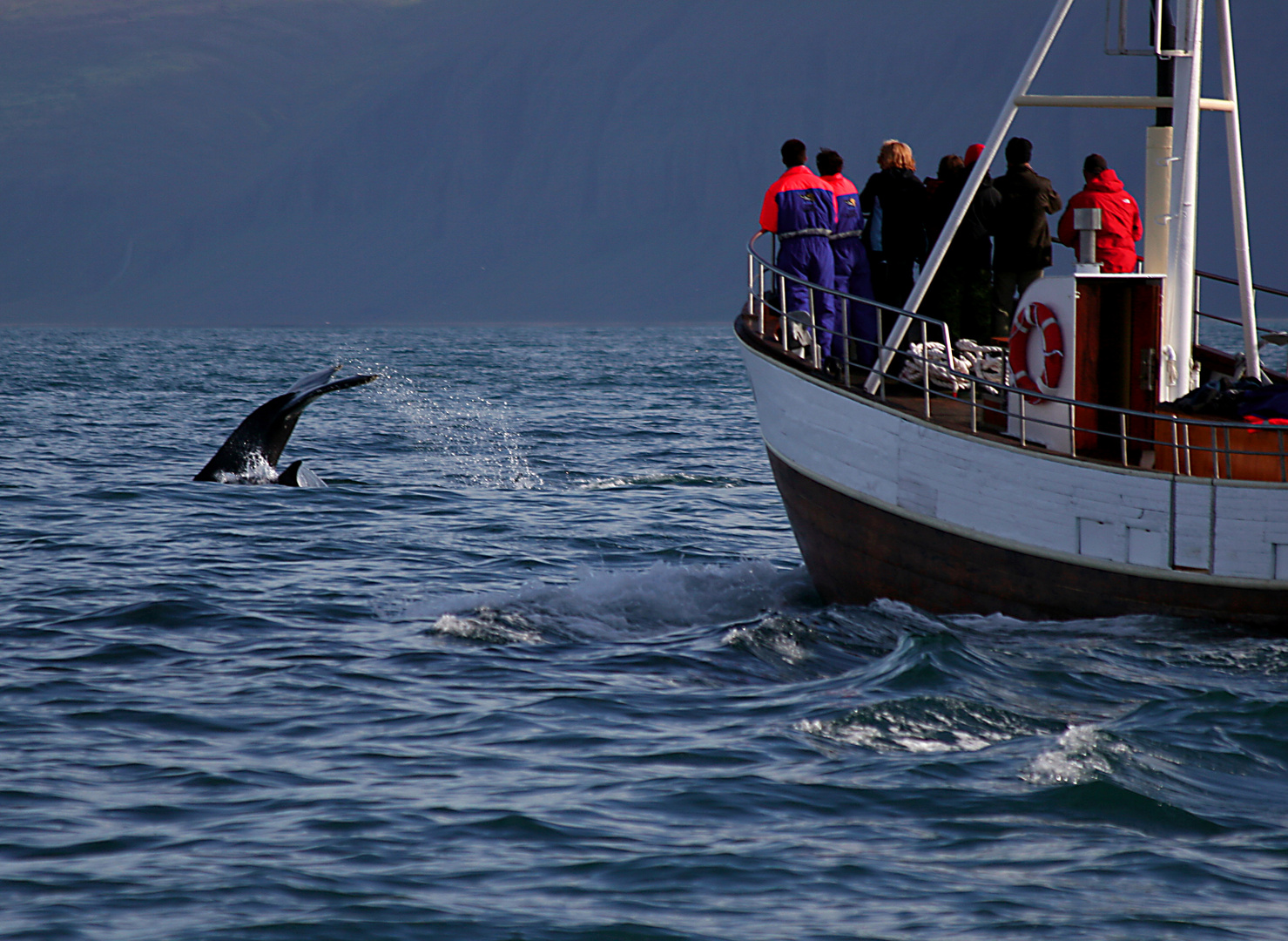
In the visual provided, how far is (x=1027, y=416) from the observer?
950 cm

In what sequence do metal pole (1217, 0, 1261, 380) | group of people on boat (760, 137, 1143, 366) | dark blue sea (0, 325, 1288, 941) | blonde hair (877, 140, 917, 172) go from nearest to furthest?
dark blue sea (0, 325, 1288, 941), metal pole (1217, 0, 1261, 380), group of people on boat (760, 137, 1143, 366), blonde hair (877, 140, 917, 172)

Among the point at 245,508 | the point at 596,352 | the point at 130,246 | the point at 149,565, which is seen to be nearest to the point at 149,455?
the point at 245,508

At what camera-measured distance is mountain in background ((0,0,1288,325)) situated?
157875mm

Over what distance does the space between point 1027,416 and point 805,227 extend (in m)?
2.66

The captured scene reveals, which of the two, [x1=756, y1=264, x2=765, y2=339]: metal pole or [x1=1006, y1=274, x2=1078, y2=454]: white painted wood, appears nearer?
[x1=1006, y1=274, x2=1078, y2=454]: white painted wood

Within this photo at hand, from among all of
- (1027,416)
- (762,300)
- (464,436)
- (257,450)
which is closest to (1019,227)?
(762,300)

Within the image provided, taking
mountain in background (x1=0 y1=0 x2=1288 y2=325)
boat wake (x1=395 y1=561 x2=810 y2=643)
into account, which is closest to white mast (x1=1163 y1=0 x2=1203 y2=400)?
boat wake (x1=395 y1=561 x2=810 y2=643)

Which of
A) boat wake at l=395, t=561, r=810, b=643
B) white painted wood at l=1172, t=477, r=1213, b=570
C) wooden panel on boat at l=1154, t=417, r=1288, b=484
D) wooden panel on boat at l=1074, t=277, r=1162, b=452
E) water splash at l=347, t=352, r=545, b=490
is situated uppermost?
wooden panel on boat at l=1074, t=277, r=1162, b=452

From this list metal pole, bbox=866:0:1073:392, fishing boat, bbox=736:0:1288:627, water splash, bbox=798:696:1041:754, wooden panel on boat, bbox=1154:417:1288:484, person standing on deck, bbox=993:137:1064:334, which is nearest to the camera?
water splash, bbox=798:696:1041:754

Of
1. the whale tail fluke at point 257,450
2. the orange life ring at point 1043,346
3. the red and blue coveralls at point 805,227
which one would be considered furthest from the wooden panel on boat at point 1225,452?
the whale tail fluke at point 257,450

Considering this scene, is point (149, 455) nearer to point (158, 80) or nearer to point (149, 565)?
point (149, 565)

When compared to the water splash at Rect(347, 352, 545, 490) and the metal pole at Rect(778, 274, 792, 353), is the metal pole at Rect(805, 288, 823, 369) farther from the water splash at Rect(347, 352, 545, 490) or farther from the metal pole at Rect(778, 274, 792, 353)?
the water splash at Rect(347, 352, 545, 490)

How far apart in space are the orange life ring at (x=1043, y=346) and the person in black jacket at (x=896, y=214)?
170 centimetres

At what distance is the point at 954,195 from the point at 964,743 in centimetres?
495
